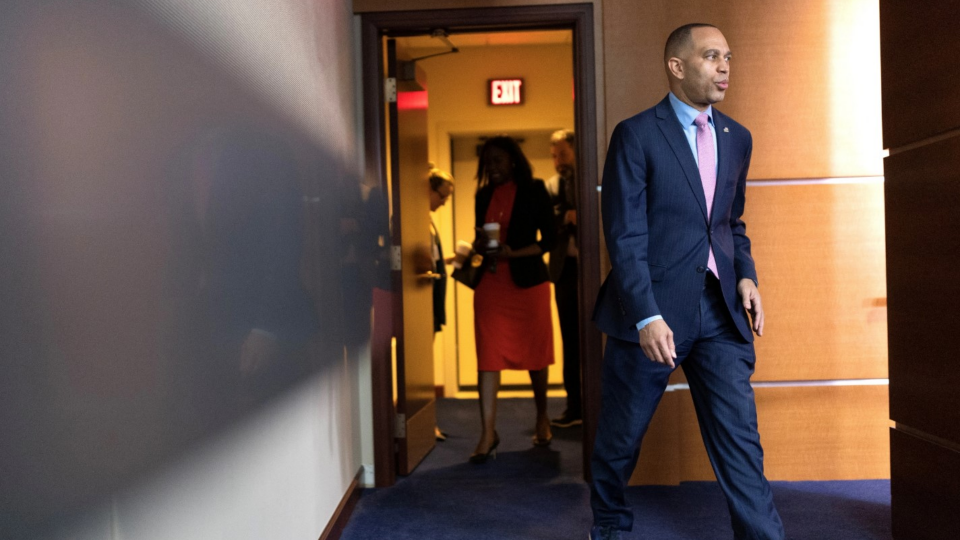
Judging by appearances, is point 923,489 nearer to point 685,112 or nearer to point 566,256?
point 685,112

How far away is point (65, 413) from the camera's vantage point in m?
1.11

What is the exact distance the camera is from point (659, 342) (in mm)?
2211

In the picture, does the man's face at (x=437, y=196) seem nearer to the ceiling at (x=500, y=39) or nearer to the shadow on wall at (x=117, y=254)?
the ceiling at (x=500, y=39)

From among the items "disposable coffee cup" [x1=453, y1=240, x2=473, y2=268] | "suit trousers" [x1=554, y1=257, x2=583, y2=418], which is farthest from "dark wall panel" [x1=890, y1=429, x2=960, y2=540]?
"suit trousers" [x1=554, y1=257, x2=583, y2=418]

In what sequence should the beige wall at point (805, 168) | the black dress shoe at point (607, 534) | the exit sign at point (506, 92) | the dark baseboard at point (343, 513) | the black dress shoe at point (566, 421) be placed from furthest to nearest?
the exit sign at point (506, 92)
the black dress shoe at point (566, 421)
the beige wall at point (805, 168)
the dark baseboard at point (343, 513)
the black dress shoe at point (607, 534)

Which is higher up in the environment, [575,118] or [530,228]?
[575,118]

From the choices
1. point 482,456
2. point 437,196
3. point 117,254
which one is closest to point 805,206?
point 482,456

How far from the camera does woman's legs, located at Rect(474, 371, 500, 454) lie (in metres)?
4.21

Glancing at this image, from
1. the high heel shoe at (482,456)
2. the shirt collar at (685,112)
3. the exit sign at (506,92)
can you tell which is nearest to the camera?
the shirt collar at (685,112)

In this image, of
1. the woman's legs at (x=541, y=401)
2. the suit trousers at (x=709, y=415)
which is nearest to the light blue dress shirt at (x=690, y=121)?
the suit trousers at (x=709, y=415)

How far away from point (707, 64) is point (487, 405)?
7.55ft

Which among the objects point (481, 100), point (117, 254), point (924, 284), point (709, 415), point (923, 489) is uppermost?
point (481, 100)

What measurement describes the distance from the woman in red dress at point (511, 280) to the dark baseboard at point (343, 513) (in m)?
0.83

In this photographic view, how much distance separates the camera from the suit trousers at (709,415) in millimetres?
2223
